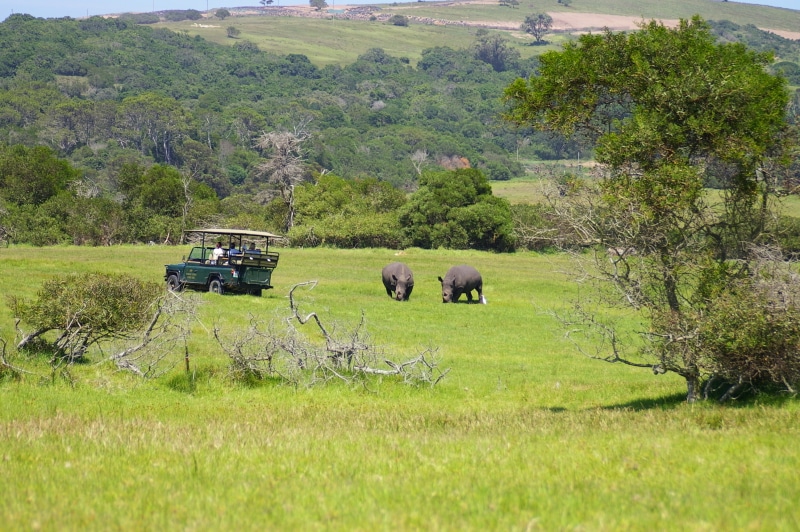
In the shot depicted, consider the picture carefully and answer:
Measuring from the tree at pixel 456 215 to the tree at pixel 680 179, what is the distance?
57.9 meters

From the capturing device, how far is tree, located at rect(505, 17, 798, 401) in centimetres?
1466

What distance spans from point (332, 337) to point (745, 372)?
28.8 ft

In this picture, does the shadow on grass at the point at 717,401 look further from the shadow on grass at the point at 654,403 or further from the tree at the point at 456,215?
the tree at the point at 456,215

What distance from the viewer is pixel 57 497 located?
7.99m

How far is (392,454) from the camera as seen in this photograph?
33.8 feet

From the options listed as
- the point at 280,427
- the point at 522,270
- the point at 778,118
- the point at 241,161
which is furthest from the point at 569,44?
the point at 241,161

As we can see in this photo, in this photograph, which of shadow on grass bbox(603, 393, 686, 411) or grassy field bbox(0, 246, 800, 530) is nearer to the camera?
grassy field bbox(0, 246, 800, 530)

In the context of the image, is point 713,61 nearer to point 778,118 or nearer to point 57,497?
point 778,118

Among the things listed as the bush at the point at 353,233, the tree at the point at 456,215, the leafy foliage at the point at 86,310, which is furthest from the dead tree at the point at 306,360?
the bush at the point at 353,233

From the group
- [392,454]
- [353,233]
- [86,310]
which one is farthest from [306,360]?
[353,233]

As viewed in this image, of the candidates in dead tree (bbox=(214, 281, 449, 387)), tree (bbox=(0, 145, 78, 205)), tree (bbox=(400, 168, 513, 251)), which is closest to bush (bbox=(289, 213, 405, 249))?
tree (bbox=(400, 168, 513, 251))

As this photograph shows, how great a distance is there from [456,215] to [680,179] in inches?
2359

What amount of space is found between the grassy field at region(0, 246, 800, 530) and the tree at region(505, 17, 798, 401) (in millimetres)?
1688

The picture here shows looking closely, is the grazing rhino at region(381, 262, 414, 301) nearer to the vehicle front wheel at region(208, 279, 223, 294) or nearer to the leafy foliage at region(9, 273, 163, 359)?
the vehicle front wheel at region(208, 279, 223, 294)
